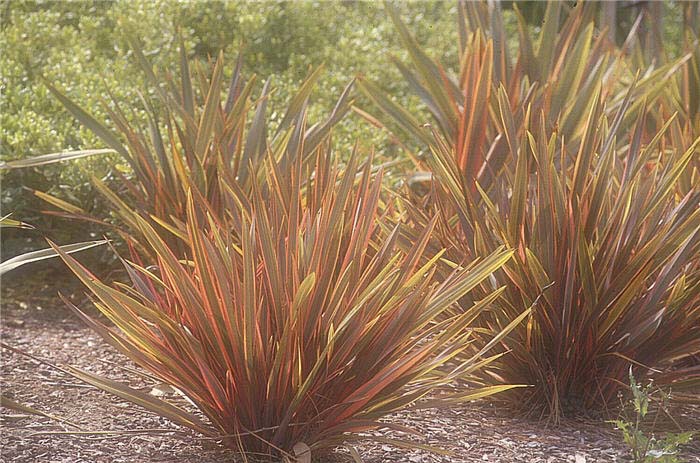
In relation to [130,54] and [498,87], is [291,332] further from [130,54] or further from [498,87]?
[130,54]

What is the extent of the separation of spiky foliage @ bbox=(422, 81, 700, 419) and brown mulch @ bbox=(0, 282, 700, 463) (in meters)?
0.13

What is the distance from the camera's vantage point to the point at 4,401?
2.27m

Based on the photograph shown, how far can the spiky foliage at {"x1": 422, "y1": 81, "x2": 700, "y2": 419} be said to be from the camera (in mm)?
2621

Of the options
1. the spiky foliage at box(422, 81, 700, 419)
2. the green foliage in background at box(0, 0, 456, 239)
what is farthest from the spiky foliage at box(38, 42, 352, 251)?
the spiky foliage at box(422, 81, 700, 419)

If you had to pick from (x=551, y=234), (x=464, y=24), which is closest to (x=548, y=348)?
(x=551, y=234)

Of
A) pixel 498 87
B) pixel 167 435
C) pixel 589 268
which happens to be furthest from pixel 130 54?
pixel 589 268

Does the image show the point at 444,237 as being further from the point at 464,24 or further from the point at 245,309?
the point at 464,24

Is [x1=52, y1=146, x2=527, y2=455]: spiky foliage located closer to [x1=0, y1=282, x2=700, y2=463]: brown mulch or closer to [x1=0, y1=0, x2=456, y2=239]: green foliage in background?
[x1=0, y1=282, x2=700, y2=463]: brown mulch

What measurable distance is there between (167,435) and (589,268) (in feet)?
4.01

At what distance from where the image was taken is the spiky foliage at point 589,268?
8.60ft

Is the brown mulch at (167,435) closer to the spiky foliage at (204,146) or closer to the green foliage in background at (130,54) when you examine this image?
the spiky foliage at (204,146)

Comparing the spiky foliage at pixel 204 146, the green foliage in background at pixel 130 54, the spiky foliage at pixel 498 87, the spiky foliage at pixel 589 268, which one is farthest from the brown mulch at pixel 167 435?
the green foliage in background at pixel 130 54

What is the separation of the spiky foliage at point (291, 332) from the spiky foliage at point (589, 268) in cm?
38

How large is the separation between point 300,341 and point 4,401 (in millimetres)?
724
